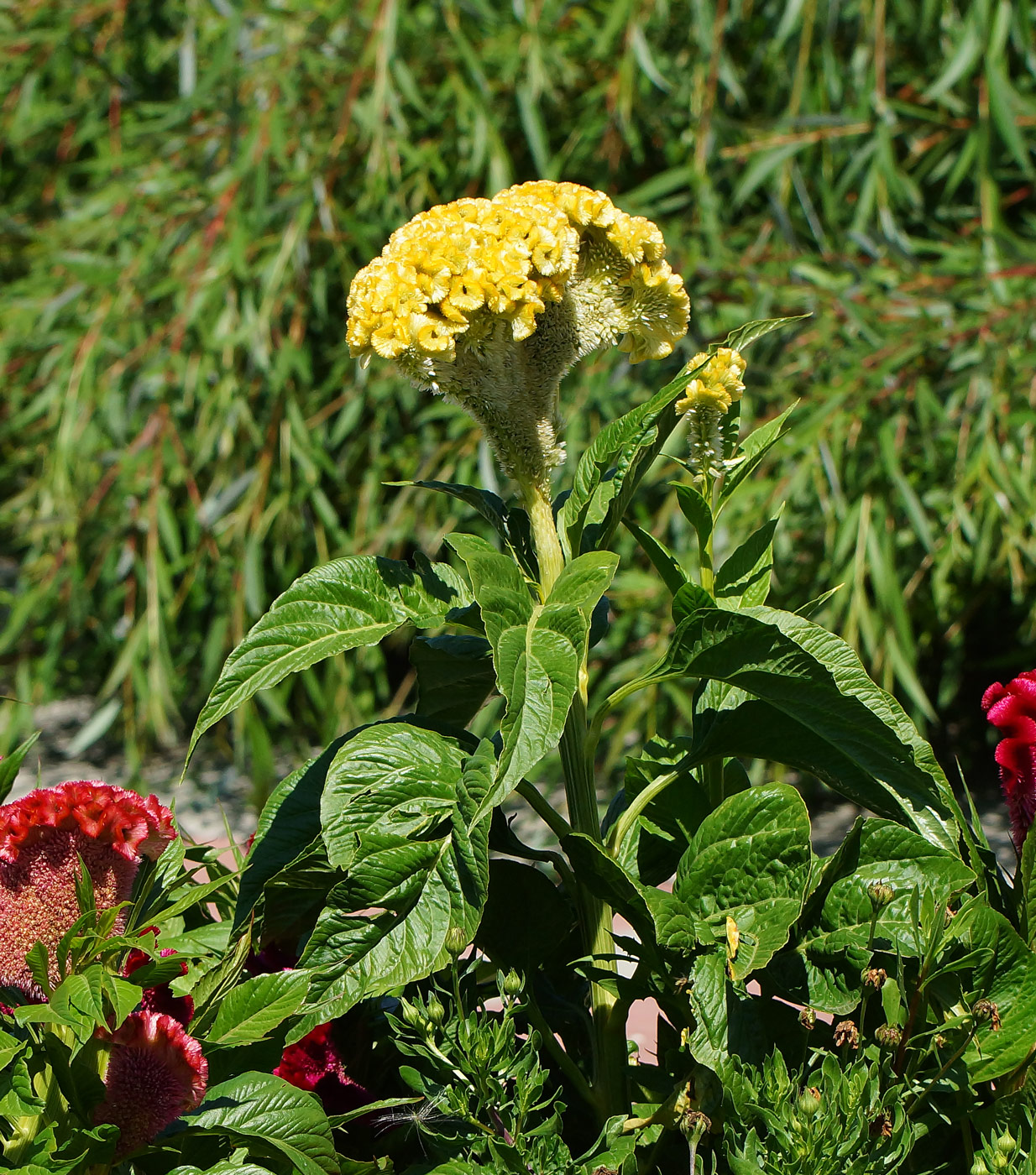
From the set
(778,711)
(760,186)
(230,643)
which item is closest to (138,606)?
(230,643)

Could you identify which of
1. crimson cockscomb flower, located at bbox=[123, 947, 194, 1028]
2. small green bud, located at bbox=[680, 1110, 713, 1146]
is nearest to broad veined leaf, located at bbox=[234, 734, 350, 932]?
crimson cockscomb flower, located at bbox=[123, 947, 194, 1028]

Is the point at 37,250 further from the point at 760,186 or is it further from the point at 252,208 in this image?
the point at 760,186

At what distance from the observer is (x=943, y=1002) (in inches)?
26.3

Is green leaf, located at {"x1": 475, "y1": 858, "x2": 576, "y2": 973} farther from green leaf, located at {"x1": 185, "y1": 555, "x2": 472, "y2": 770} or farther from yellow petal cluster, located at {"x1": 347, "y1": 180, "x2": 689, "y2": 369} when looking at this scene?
yellow petal cluster, located at {"x1": 347, "y1": 180, "x2": 689, "y2": 369}

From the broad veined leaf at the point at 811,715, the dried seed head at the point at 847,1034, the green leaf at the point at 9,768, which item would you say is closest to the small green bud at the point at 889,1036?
the dried seed head at the point at 847,1034

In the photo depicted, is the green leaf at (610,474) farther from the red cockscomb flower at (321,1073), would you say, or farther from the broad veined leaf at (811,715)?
the red cockscomb flower at (321,1073)

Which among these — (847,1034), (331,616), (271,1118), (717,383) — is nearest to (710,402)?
(717,383)

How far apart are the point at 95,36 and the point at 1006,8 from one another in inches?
94.2

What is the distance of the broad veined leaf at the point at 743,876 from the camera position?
2.16ft

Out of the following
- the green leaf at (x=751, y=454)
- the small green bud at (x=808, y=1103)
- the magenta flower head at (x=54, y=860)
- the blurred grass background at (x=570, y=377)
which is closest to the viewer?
the small green bud at (x=808, y=1103)

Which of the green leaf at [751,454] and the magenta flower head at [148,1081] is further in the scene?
the green leaf at [751,454]

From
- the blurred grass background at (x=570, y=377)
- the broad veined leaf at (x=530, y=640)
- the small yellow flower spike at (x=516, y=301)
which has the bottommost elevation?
the blurred grass background at (x=570, y=377)

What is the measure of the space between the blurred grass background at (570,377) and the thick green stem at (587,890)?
1722mm

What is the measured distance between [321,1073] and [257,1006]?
10 centimetres
